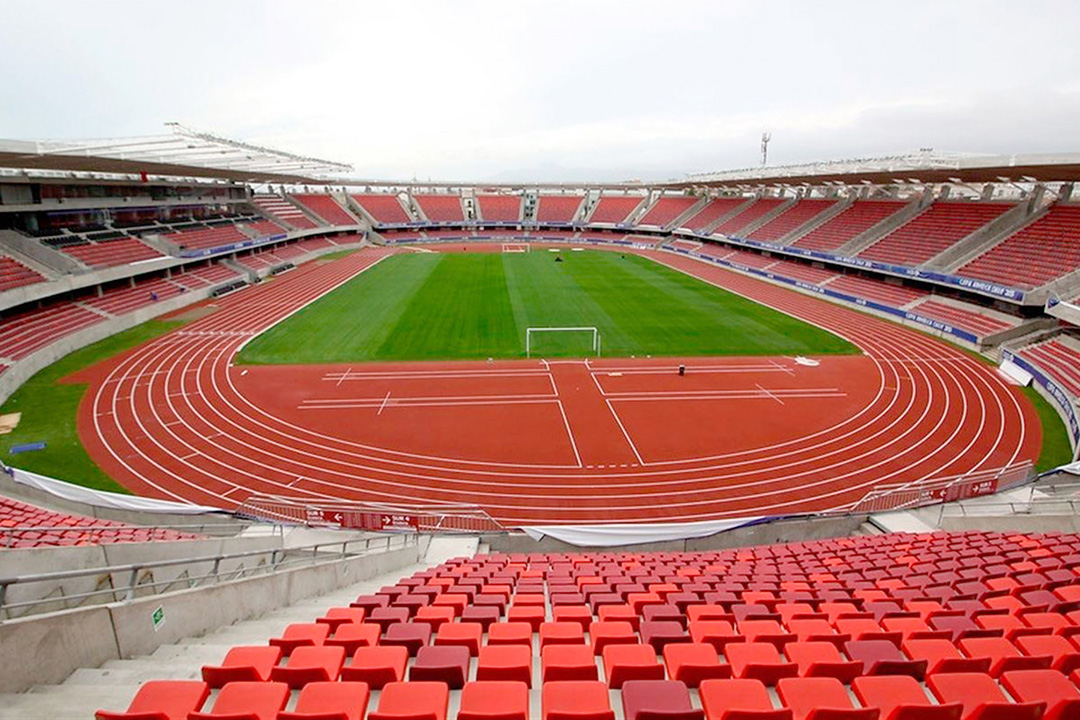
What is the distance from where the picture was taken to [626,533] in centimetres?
1433

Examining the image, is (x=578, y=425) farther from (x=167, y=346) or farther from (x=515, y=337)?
(x=167, y=346)

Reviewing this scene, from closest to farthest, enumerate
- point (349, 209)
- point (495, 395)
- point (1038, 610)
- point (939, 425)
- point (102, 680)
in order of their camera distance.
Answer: point (102, 680), point (1038, 610), point (939, 425), point (495, 395), point (349, 209)

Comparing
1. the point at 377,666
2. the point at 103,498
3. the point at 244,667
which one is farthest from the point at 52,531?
the point at 377,666

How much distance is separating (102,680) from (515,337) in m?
28.8

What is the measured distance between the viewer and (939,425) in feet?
70.8

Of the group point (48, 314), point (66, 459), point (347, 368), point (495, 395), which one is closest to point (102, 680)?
point (66, 459)

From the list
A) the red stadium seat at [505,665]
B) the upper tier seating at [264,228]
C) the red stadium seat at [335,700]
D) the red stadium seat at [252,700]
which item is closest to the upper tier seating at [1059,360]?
the red stadium seat at [505,665]

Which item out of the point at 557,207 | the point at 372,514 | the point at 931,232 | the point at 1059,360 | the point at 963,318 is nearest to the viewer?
the point at 372,514

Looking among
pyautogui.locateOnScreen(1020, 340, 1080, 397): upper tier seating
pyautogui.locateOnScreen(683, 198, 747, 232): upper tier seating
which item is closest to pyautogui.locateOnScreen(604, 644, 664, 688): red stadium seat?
pyautogui.locateOnScreen(1020, 340, 1080, 397): upper tier seating

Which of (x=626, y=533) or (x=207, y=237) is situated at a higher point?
(x=207, y=237)

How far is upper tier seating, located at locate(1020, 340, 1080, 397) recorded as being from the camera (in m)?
23.7

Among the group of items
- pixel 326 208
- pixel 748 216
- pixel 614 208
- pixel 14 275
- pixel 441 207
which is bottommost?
pixel 14 275

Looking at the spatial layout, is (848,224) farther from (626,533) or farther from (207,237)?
(207,237)

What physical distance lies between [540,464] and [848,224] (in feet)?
148
